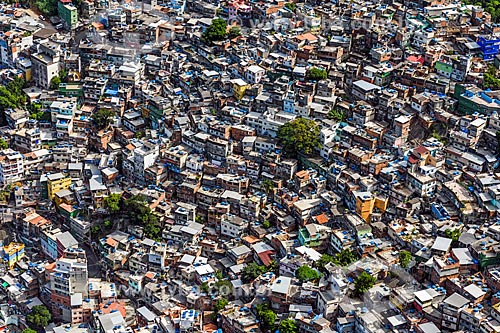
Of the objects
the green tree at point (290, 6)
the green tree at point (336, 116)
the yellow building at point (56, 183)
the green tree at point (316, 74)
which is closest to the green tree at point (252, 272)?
the green tree at point (336, 116)

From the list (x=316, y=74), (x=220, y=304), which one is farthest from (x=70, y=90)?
(x=220, y=304)

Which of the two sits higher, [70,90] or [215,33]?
[215,33]

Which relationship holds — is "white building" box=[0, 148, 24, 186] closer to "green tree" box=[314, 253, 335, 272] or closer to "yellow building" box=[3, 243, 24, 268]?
"yellow building" box=[3, 243, 24, 268]

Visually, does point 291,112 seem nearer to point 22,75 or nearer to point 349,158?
point 349,158

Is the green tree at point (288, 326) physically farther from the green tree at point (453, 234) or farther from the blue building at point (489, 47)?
the blue building at point (489, 47)

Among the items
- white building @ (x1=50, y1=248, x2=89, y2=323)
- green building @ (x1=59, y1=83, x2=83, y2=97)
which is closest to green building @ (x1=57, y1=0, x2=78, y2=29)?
green building @ (x1=59, y1=83, x2=83, y2=97)

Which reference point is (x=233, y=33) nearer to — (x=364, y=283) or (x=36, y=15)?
(x=36, y=15)
